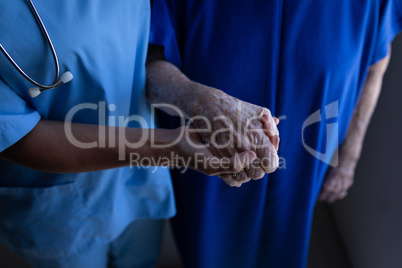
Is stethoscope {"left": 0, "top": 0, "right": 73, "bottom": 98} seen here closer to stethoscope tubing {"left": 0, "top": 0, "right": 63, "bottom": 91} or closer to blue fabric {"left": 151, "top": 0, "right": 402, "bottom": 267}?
stethoscope tubing {"left": 0, "top": 0, "right": 63, "bottom": 91}

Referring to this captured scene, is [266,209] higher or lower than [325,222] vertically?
higher

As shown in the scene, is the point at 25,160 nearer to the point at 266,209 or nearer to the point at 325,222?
the point at 266,209

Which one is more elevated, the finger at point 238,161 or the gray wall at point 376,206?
the finger at point 238,161

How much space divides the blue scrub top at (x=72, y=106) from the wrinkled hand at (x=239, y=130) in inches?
8.1

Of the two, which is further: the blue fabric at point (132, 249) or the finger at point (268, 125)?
the blue fabric at point (132, 249)

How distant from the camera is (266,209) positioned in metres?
0.93

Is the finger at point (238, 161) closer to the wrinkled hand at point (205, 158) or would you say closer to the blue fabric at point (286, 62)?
the wrinkled hand at point (205, 158)

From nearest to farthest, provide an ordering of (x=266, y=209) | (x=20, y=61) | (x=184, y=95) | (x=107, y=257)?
(x=20, y=61) → (x=184, y=95) → (x=266, y=209) → (x=107, y=257)

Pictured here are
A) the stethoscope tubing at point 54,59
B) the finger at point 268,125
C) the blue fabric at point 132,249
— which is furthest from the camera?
the blue fabric at point 132,249

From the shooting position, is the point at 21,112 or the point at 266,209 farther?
the point at 266,209

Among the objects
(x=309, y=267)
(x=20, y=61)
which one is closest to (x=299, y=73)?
(x=20, y=61)

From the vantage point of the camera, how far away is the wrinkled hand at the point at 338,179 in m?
1.02

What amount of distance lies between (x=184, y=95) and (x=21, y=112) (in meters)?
0.31

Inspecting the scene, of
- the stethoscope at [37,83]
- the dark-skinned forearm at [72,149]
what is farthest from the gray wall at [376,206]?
the stethoscope at [37,83]
